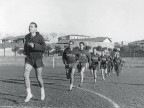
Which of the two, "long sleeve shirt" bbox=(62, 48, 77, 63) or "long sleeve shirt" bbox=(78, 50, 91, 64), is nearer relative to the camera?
"long sleeve shirt" bbox=(62, 48, 77, 63)

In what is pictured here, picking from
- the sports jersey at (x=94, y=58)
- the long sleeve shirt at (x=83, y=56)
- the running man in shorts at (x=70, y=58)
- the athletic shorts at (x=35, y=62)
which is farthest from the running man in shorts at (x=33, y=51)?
the sports jersey at (x=94, y=58)

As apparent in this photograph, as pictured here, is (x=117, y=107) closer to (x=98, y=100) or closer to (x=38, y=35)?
(x=98, y=100)

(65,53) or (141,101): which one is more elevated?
(65,53)

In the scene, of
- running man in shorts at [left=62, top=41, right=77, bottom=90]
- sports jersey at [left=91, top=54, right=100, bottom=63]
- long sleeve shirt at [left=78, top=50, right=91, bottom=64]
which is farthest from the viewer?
sports jersey at [left=91, top=54, right=100, bottom=63]

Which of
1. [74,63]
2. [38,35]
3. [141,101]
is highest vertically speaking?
[38,35]

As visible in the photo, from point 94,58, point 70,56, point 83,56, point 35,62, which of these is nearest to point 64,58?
point 70,56

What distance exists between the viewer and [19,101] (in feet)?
26.2

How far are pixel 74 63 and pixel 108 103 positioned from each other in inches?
166

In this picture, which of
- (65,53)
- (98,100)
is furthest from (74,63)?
(98,100)

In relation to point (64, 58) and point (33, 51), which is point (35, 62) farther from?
point (64, 58)

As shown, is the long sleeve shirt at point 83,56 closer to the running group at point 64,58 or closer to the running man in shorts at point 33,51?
the running group at point 64,58

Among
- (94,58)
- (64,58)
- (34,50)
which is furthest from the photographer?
(94,58)

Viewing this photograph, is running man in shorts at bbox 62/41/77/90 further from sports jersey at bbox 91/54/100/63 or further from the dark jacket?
the dark jacket

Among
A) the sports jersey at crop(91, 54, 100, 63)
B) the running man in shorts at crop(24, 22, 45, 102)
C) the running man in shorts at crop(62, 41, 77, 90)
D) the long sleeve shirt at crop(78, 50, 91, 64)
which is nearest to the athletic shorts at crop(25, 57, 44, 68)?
the running man in shorts at crop(24, 22, 45, 102)
